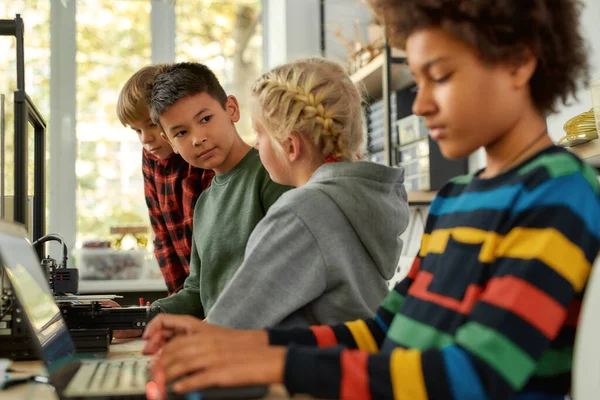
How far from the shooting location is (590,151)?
1649 millimetres

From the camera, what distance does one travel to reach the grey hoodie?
1049 millimetres

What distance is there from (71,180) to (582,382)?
3.52 m

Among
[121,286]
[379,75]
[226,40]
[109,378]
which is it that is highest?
[226,40]

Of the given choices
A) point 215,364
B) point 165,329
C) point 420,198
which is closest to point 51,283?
point 165,329

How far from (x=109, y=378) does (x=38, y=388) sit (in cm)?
26

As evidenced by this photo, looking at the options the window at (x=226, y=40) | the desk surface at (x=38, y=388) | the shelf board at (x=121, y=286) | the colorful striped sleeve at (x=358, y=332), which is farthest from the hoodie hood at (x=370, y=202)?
the window at (x=226, y=40)

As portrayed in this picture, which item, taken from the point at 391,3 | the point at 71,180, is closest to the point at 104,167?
the point at 71,180

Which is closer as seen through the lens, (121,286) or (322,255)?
(322,255)

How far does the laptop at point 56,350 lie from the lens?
81cm

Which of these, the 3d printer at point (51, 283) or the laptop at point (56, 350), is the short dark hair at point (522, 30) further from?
the 3d printer at point (51, 283)

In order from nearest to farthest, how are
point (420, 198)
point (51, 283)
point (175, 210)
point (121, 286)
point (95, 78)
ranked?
1. point (51, 283)
2. point (175, 210)
3. point (420, 198)
4. point (121, 286)
5. point (95, 78)

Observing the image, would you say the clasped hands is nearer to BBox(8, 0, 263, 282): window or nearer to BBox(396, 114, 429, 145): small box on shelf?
BBox(396, 114, 429, 145): small box on shelf

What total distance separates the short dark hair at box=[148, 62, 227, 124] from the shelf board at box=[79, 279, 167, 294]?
189 cm

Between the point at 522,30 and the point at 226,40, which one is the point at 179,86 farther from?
the point at 226,40
